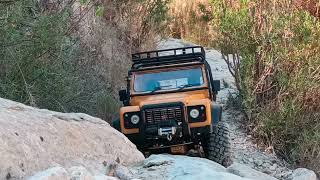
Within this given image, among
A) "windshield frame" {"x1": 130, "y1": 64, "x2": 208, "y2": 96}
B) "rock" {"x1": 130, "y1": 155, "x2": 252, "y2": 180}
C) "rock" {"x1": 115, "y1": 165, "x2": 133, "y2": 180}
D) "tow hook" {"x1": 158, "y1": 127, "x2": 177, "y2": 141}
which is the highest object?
"windshield frame" {"x1": 130, "y1": 64, "x2": 208, "y2": 96}

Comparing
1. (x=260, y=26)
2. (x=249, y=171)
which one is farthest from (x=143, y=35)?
(x=249, y=171)

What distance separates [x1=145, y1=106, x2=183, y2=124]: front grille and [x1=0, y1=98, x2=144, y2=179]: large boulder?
4.74 ft

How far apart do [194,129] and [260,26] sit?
13.5 ft

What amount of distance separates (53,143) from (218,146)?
11.0ft

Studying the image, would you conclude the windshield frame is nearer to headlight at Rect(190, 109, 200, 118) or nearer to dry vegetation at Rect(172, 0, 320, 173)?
headlight at Rect(190, 109, 200, 118)

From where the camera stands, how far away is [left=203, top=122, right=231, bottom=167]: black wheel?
25.4ft

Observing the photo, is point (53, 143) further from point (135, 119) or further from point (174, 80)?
point (174, 80)

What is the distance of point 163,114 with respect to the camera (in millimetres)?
7617

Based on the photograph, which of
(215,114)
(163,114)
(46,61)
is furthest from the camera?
(46,61)

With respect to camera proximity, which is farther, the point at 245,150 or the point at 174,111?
the point at 245,150

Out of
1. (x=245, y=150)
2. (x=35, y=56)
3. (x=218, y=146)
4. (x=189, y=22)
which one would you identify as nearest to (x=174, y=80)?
(x=218, y=146)

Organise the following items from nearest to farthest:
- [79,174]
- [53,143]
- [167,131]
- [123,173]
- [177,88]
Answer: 1. [79,174]
2. [53,143]
3. [123,173]
4. [167,131]
5. [177,88]

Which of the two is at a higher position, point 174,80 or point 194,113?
point 174,80

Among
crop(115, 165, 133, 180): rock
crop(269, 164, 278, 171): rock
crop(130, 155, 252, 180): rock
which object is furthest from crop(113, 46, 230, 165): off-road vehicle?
crop(115, 165, 133, 180): rock
